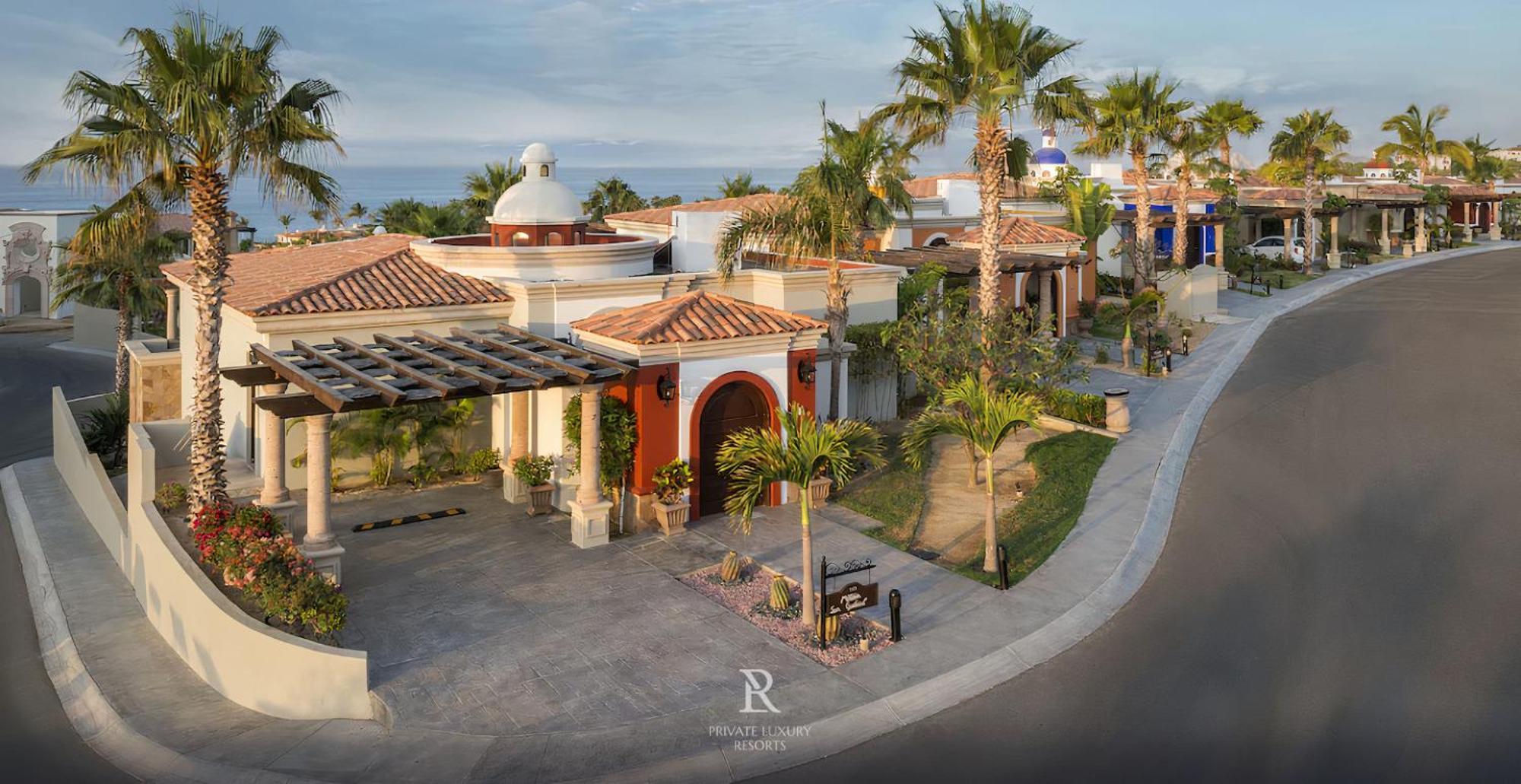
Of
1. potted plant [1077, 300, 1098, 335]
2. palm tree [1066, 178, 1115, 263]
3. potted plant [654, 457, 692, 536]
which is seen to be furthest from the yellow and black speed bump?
palm tree [1066, 178, 1115, 263]

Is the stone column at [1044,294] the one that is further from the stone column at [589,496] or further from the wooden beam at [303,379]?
the wooden beam at [303,379]

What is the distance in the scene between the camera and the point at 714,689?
13.9 m

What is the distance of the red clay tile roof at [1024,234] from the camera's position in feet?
125

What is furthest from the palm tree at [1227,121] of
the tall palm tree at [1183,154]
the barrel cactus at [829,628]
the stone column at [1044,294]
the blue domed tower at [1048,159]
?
the barrel cactus at [829,628]

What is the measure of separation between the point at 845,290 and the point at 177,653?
15.3 meters

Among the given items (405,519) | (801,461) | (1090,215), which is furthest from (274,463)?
(1090,215)

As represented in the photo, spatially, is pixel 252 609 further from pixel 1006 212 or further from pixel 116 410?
pixel 1006 212

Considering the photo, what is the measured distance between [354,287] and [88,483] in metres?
6.98

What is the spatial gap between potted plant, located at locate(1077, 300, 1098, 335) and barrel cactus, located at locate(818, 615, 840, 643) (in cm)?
2775

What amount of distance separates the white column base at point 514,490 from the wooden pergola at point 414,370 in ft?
9.24

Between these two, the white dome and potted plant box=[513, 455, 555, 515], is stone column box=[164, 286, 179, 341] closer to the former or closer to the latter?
the white dome

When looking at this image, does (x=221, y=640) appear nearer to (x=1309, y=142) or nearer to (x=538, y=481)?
(x=538, y=481)

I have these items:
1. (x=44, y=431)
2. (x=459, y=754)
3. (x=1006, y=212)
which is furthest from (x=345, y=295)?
(x=1006, y=212)

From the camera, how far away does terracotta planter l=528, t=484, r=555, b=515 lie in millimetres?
21250
